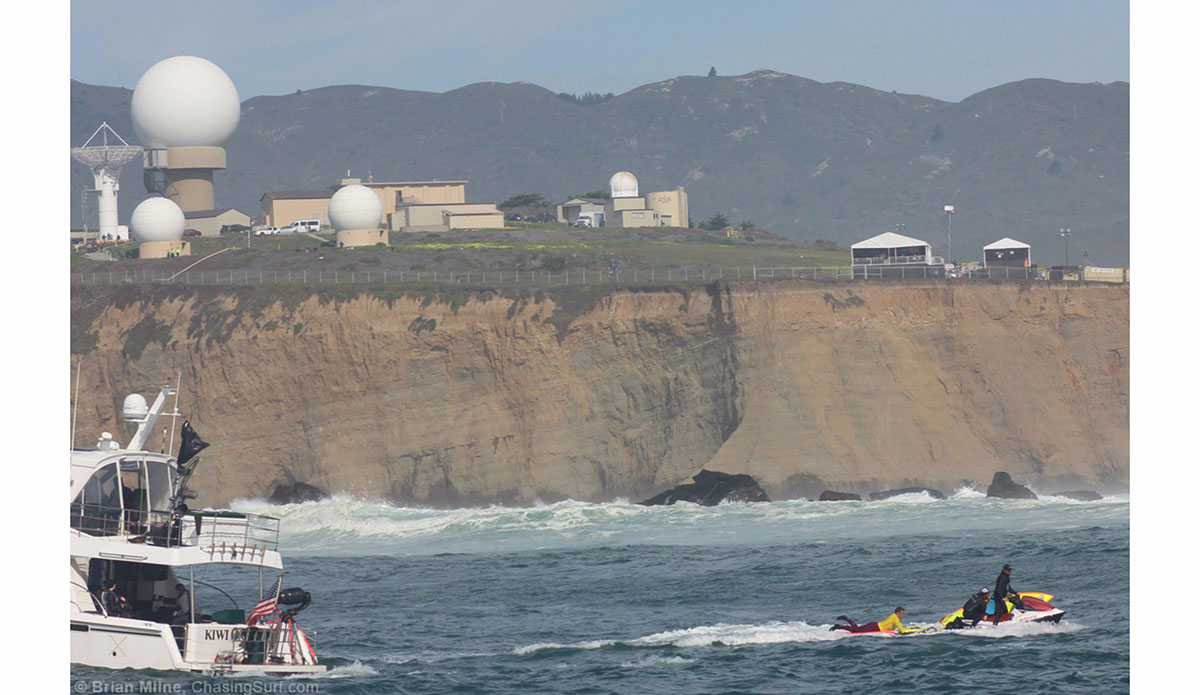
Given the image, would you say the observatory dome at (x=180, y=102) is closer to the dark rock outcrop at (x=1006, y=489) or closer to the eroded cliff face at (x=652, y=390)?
the eroded cliff face at (x=652, y=390)

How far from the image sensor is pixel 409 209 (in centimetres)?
10831

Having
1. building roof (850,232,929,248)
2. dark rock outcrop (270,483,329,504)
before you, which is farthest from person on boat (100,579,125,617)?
building roof (850,232,929,248)

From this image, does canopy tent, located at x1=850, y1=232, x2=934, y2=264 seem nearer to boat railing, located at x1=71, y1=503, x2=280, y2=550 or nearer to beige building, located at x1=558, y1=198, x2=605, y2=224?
beige building, located at x1=558, y1=198, x2=605, y2=224

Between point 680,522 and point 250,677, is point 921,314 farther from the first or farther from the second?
point 250,677

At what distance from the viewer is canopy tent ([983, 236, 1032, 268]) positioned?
80.1 metres

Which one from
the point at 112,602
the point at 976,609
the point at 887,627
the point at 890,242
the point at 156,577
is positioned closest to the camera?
the point at 112,602

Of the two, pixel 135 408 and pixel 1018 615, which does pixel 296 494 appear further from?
pixel 1018 615

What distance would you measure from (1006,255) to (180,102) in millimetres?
56815

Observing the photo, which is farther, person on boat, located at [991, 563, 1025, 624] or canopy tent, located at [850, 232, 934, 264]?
canopy tent, located at [850, 232, 934, 264]

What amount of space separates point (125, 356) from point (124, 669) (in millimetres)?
47876

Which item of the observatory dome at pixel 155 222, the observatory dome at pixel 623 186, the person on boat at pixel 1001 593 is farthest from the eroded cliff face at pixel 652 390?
the observatory dome at pixel 623 186

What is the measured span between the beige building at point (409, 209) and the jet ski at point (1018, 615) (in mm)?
69854

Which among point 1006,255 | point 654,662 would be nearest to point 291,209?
point 1006,255

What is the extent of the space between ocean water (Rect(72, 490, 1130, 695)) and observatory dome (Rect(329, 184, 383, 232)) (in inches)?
1343
